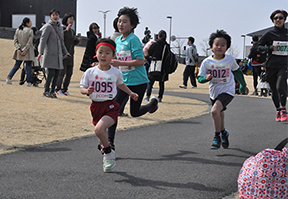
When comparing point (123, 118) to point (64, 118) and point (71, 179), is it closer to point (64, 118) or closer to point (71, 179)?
point (64, 118)

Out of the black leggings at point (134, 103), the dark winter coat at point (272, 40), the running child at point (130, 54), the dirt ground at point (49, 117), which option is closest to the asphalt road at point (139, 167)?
the black leggings at point (134, 103)

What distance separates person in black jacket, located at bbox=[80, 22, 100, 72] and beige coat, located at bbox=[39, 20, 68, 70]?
1.17 meters

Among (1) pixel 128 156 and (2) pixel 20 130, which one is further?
(2) pixel 20 130

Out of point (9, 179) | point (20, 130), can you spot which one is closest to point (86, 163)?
point (9, 179)

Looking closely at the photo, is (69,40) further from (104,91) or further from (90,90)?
(90,90)

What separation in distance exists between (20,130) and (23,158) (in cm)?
191

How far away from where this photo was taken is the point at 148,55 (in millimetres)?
11586

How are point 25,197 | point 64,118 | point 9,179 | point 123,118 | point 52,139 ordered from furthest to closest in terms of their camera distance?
point 123,118
point 64,118
point 52,139
point 9,179
point 25,197

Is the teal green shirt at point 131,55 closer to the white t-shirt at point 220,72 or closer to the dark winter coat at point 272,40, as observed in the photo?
the white t-shirt at point 220,72

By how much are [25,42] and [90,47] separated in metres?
5.06

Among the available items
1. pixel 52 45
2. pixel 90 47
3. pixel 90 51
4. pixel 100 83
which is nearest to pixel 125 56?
pixel 100 83

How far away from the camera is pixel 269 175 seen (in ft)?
10.7

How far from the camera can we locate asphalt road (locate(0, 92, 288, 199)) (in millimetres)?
3979

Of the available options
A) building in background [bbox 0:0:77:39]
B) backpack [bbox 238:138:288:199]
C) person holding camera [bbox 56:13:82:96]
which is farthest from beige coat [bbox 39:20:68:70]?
building in background [bbox 0:0:77:39]
